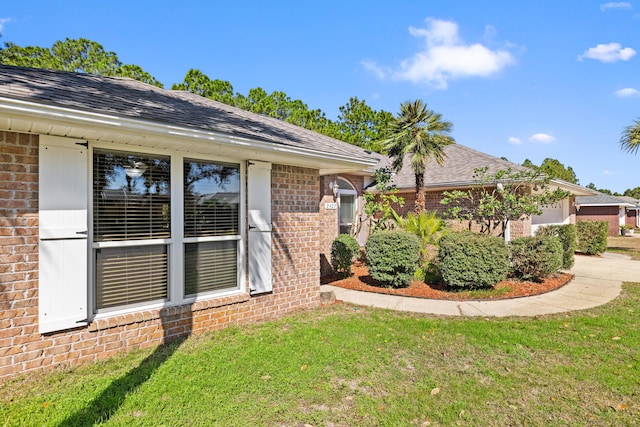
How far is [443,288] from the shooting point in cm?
791

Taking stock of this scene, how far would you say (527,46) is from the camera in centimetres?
963

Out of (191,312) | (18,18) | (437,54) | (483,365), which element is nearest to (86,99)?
(191,312)

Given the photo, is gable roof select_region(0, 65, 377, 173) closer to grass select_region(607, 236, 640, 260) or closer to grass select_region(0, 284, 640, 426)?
grass select_region(0, 284, 640, 426)

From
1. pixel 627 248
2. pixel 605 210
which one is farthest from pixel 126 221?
pixel 605 210

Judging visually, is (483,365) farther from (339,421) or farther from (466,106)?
(466,106)

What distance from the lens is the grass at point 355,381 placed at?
2.86m

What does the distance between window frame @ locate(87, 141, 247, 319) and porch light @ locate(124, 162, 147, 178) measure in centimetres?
17

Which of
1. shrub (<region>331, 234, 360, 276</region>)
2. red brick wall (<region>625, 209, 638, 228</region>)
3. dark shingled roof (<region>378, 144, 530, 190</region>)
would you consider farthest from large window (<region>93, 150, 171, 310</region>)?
red brick wall (<region>625, 209, 638, 228</region>)

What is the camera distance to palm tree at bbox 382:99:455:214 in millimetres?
11422

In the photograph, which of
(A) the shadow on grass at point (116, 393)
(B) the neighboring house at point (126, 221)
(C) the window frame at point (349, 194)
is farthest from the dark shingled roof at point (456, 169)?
(A) the shadow on grass at point (116, 393)

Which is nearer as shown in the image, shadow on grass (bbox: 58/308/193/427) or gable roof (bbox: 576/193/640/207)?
shadow on grass (bbox: 58/308/193/427)

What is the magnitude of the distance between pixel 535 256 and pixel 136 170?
28.3 feet

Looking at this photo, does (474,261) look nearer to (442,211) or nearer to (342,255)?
(342,255)

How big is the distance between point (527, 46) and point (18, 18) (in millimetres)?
21609
